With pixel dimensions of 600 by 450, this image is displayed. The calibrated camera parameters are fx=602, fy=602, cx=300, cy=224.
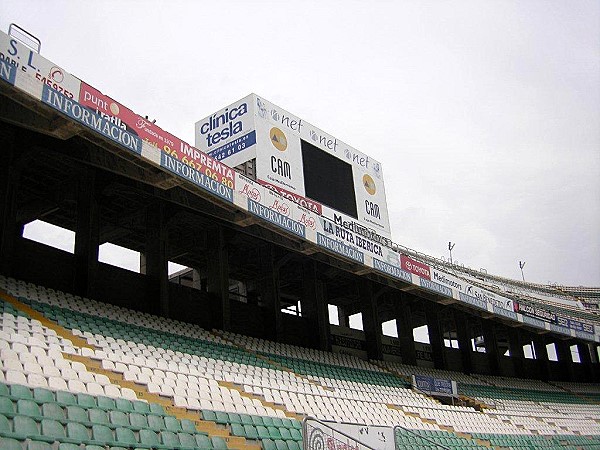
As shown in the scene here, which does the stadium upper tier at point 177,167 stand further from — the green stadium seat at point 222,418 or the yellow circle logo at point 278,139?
the green stadium seat at point 222,418

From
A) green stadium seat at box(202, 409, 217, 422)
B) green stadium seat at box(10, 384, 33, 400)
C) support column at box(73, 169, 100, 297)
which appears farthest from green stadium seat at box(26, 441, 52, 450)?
support column at box(73, 169, 100, 297)

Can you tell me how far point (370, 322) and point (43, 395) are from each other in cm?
2021

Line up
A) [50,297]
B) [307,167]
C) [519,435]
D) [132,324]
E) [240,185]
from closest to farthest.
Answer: [50,297], [132,324], [240,185], [519,435], [307,167]

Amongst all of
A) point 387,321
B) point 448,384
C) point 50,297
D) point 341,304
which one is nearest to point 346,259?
point 448,384

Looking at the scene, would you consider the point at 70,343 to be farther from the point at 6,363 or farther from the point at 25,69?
the point at 25,69

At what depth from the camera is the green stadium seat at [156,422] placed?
8828 millimetres

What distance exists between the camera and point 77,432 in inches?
296

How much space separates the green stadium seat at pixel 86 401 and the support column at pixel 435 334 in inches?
944

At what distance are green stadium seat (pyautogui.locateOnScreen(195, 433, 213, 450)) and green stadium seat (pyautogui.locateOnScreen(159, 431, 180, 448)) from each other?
1.36ft

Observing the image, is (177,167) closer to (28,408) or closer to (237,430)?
(237,430)

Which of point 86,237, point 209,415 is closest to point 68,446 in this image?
point 209,415

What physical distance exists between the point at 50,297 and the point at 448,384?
14.9m

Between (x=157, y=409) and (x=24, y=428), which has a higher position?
(x=157, y=409)

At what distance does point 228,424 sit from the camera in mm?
10430
